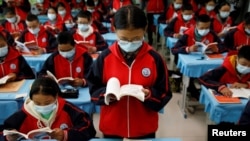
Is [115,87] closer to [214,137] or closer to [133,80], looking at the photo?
[133,80]

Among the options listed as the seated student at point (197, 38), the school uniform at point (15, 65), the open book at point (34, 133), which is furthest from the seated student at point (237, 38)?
the open book at point (34, 133)

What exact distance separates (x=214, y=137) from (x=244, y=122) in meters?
0.63

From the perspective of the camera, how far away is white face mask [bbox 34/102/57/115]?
1.91m

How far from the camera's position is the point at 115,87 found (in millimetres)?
1621

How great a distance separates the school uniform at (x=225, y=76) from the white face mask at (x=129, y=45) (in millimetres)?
1379

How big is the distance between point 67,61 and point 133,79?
1.45m

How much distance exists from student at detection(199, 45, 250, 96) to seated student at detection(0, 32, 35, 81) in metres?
1.79

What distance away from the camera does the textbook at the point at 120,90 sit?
1590 mm

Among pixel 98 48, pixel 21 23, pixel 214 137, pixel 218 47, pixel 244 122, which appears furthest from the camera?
pixel 21 23

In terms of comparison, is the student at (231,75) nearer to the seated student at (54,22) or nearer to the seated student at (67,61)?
the seated student at (67,61)

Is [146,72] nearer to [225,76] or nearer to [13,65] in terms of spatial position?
[225,76]

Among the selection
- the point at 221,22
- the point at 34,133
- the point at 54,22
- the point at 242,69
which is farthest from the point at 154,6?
the point at 34,133

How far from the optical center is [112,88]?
63.0 inches

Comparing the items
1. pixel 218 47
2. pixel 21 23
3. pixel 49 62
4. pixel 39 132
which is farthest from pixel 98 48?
pixel 39 132
